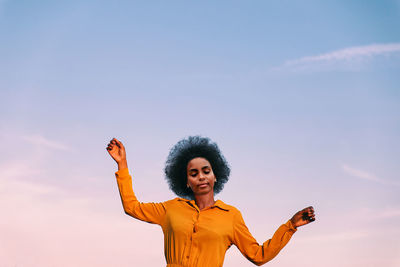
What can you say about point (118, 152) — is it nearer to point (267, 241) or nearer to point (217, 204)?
point (217, 204)

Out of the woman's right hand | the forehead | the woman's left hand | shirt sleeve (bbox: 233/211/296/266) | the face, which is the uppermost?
the woman's right hand

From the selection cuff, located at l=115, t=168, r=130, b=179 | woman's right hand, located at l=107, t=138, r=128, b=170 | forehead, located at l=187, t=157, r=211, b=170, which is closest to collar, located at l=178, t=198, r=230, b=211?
forehead, located at l=187, t=157, r=211, b=170

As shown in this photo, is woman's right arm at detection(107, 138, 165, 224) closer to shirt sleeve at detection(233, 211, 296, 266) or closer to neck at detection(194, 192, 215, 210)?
neck at detection(194, 192, 215, 210)

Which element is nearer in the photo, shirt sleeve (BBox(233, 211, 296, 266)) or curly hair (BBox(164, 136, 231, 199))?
shirt sleeve (BBox(233, 211, 296, 266))

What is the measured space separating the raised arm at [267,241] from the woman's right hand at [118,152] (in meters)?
1.69

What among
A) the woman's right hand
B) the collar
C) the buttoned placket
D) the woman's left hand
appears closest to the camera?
the buttoned placket

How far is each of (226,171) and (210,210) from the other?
0.96 meters

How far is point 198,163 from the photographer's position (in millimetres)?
7387

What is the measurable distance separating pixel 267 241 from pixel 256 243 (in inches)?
6.5

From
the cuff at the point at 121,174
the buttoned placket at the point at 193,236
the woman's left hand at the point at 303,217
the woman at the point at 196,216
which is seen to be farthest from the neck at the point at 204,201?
the woman's left hand at the point at 303,217

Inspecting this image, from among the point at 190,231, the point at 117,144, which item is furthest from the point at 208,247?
the point at 117,144

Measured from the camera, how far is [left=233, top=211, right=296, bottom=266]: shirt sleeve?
22.8ft

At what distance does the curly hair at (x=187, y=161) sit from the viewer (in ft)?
25.3

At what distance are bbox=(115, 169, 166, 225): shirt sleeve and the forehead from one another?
69 cm
